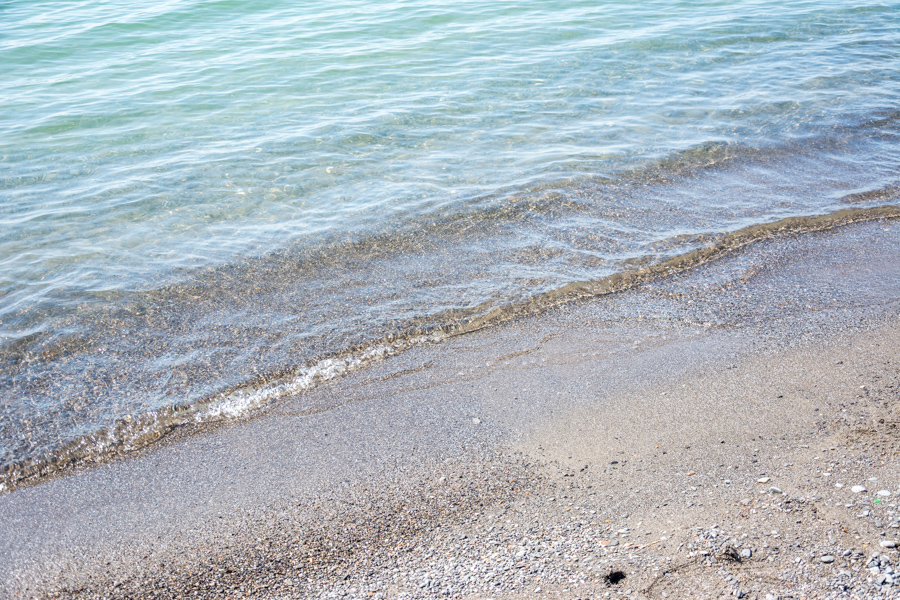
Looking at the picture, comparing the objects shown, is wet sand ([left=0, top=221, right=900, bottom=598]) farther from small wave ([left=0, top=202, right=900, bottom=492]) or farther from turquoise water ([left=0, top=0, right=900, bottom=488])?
turquoise water ([left=0, top=0, right=900, bottom=488])

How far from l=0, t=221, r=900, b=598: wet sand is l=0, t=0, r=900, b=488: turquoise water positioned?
2.31 ft

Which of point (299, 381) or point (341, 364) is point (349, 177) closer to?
point (341, 364)

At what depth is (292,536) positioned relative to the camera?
144 inches

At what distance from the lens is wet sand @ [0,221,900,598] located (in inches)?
127

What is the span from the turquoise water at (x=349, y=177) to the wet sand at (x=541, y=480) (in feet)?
2.31

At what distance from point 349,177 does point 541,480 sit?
19.8ft

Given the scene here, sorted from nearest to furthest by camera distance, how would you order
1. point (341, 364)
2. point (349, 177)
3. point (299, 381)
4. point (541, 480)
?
point (541, 480)
point (299, 381)
point (341, 364)
point (349, 177)

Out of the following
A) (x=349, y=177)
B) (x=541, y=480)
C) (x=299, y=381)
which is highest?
(x=349, y=177)

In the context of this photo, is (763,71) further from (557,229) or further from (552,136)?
(557,229)

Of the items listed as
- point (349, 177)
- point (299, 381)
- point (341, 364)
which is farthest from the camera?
point (349, 177)

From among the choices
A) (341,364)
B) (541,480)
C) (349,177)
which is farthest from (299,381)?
(349,177)

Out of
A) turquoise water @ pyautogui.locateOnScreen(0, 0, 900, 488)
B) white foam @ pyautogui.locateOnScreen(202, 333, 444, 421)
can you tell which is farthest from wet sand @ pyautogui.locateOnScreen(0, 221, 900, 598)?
turquoise water @ pyautogui.locateOnScreen(0, 0, 900, 488)

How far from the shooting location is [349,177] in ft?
28.8

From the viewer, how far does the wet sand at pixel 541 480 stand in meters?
3.24
